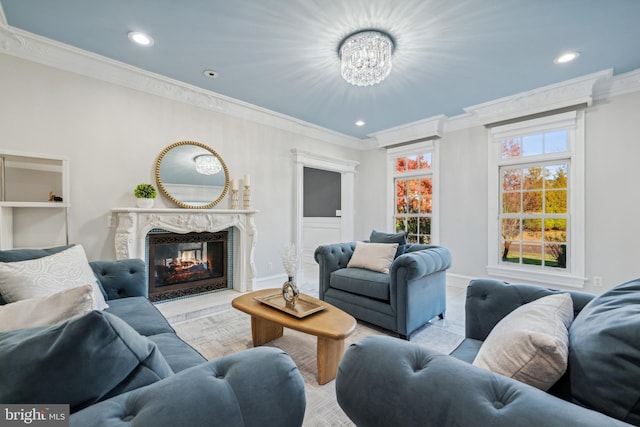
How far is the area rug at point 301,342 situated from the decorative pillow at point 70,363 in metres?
1.24

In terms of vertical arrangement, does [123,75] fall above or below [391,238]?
above

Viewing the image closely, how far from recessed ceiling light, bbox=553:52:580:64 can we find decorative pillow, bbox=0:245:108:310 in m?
4.23

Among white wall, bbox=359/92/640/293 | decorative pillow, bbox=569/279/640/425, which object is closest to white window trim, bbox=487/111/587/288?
white wall, bbox=359/92/640/293

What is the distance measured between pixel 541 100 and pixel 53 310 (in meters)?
4.84

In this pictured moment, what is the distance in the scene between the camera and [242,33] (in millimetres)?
2385

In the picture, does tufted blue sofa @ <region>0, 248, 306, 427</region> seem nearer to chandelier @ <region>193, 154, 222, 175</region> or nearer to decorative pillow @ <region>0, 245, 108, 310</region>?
decorative pillow @ <region>0, 245, 108, 310</region>

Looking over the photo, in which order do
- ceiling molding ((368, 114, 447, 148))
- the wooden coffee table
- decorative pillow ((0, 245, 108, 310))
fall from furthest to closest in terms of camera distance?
ceiling molding ((368, 114, 447, 148)) → the wooden coffee table → decorative pillow ((0, 245, 108, 310))

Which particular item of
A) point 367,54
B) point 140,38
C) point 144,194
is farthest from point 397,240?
point 140,38

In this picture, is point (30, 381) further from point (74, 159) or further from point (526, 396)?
point (74, 159)

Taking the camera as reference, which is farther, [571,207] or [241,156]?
[241,156]

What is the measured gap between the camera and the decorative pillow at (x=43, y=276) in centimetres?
142

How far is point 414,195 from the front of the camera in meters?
4.97

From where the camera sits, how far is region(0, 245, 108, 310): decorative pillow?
142 cm

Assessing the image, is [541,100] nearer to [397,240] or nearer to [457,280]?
[397,240]
